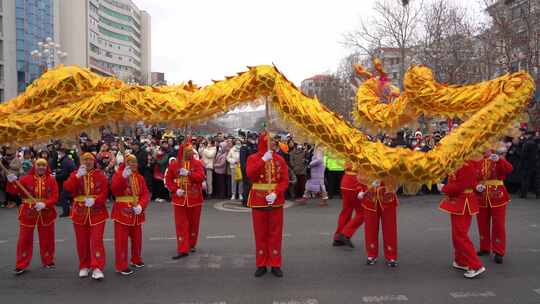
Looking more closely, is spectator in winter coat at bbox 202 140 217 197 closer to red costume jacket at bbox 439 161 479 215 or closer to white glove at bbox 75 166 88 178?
white glove at bbox 75 166 88 178

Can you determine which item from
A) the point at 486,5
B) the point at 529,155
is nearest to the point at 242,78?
the point at 529,155

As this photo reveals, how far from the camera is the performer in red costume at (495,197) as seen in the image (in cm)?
599

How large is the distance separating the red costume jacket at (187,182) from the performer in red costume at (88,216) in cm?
110

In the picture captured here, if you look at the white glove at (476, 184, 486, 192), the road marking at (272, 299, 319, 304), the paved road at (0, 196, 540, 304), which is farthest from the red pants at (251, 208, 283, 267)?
the white glove at (476, 184, 486, 192)

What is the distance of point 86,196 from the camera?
573 cm

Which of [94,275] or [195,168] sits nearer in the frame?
[94,275]

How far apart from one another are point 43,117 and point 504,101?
526cm

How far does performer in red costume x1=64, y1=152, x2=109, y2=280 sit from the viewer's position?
5.62m

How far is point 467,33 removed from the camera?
2311cm

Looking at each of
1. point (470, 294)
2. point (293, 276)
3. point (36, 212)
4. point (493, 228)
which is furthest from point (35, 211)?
point (493, 228)

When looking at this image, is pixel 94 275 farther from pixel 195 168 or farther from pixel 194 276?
pixel 195 168

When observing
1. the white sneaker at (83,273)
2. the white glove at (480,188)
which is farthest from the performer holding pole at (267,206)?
the white glove at (480,188)

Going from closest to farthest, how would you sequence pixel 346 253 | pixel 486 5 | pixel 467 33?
pixel 346 253
pixel 486 5
pixel 467 33

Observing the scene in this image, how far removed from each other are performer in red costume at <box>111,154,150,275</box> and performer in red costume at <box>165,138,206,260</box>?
64 centimetres
